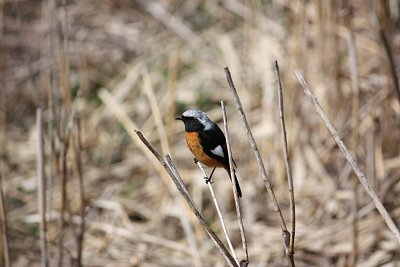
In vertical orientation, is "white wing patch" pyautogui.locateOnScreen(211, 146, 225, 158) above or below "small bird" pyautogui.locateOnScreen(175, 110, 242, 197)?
below

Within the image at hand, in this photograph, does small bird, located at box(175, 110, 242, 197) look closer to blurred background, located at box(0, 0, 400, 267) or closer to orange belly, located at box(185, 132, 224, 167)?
orange belly, located at box(185, 132, 224, 167)

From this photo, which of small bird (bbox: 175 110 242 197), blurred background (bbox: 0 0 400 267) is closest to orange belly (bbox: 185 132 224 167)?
small bird (bbox: 175 110 242 197)

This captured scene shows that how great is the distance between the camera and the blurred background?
141 inches

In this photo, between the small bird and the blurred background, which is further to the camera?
the blurred background

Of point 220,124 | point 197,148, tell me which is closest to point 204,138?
point 197,148

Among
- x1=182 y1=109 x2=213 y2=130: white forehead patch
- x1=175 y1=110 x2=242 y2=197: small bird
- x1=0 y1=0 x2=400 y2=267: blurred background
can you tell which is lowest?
x1=175 y1=110 x2=242 y2=197: small bird

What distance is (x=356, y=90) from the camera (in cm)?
322

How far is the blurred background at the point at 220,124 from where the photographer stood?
3594mm

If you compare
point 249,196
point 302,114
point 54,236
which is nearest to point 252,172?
point 249,196

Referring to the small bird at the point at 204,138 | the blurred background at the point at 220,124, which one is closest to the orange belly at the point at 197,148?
the small bird at the point at 204,138

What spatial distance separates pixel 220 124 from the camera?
4.94 meters

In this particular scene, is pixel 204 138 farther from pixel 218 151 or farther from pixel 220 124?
pixel 220 124

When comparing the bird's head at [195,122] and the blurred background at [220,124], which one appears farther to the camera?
the blurred background at [220,124]

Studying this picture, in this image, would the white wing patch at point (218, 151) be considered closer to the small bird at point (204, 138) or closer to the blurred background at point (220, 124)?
the small bird at point (204, 138)
